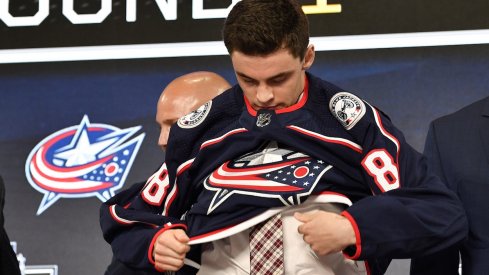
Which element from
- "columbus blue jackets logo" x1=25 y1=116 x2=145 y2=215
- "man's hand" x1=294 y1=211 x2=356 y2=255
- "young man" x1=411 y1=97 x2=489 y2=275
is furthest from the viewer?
"columbus blue jackets logo" x1=25 y1=116 x2=145 y2=215

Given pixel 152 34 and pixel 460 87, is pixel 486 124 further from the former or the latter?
pixel 152 34

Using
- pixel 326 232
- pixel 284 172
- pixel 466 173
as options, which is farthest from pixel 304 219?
pixel 466 173

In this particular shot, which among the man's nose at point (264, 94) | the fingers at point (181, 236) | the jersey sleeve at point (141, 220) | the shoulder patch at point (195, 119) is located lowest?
the jersey sleeve at point (141, 220)

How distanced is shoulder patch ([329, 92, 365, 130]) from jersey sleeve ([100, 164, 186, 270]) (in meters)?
0.33

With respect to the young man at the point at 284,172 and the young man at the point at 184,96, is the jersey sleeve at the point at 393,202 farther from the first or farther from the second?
the young man at the point at 184,96

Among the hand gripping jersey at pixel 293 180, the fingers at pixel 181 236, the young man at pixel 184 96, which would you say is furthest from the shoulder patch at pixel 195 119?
the young man at pixel 184 96

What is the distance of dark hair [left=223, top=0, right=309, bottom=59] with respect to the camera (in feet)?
5.10

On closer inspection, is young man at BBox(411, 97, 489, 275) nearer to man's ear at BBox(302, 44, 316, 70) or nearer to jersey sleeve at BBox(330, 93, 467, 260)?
jersey sleeve at BBox(330, 93, 467, 260)

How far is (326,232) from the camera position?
142cm

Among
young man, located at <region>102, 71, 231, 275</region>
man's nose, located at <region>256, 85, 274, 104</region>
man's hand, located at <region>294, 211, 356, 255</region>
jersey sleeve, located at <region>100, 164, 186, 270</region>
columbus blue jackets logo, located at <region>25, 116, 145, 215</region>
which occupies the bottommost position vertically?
columbus blue jackets logo, located at <region>25, 116, 145, 215</region>

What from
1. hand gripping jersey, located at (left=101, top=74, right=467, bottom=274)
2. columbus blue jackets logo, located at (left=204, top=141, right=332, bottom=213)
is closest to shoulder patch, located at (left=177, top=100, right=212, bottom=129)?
hand gripping jersey, located at (left=101, top=74, right=467, bottom=274)

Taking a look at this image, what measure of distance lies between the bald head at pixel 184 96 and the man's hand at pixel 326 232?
3.47 feet

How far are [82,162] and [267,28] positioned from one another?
A: 1.37 metres

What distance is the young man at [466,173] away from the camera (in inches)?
72.4
